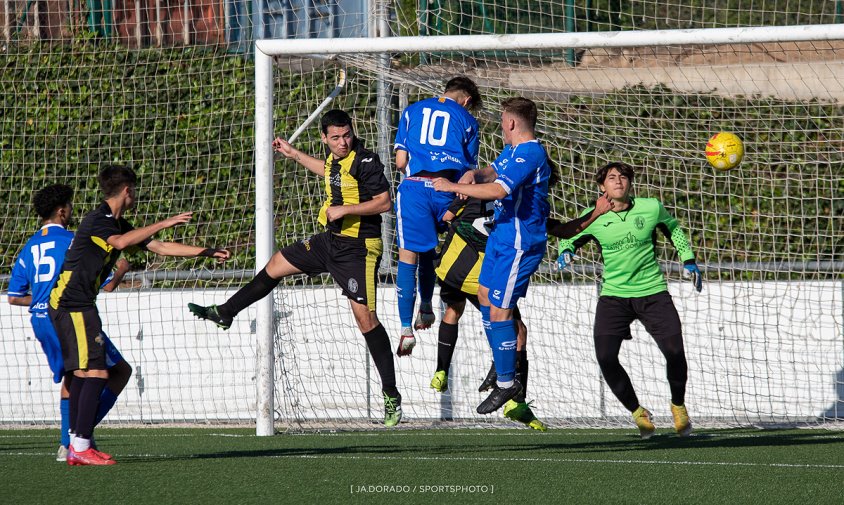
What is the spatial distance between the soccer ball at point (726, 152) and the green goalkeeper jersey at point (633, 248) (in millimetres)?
567

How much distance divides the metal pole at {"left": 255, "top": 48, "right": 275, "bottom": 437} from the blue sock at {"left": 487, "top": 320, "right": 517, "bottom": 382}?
2.74 meters

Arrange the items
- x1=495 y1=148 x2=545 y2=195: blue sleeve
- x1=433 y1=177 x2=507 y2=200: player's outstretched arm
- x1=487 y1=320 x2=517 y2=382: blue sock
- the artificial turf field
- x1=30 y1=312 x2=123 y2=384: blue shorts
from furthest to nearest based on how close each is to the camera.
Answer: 1. x1=30 y1=312 x2=123 y2=384: blue shorts
2. x1=487 y1=320 x2=517 y2=382: blue sock
3. x1=495 y1=148 x2=545 y2=195: blue sleeve
4. x1=433 y1=177 x2=507 y2=200: player's outstretched arm
5. the artificial turf field

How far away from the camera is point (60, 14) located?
15.3m

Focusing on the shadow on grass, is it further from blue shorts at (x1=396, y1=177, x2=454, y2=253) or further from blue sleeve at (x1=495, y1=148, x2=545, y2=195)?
blue sleeve at (x1=495, y1=148, x2=545, y2=195)

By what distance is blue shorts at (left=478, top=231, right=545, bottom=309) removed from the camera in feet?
24.9

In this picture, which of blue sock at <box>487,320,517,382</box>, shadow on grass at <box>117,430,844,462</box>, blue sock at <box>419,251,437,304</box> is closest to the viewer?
blue sock at <box>487,320,517,382</box>

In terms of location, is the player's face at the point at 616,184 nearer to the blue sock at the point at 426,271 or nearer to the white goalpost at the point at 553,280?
the blue sock at the point at 426,271

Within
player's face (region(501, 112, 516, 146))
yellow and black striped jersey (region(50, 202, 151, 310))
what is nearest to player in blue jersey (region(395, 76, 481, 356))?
player's face (region(501, 112, 516, 146))

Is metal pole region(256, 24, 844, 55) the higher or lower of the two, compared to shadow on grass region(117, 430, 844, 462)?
higher

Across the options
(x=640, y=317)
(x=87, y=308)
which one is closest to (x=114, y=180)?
(x=87, y=308)

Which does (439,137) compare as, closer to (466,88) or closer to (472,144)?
(472,144)

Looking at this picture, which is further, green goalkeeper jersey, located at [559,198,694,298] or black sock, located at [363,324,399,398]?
green goalkeeper jersey, located at [559,198,694,298]

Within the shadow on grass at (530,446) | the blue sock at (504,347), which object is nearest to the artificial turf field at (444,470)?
the shadow on grass at (530,446)

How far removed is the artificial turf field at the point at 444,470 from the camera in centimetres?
595
